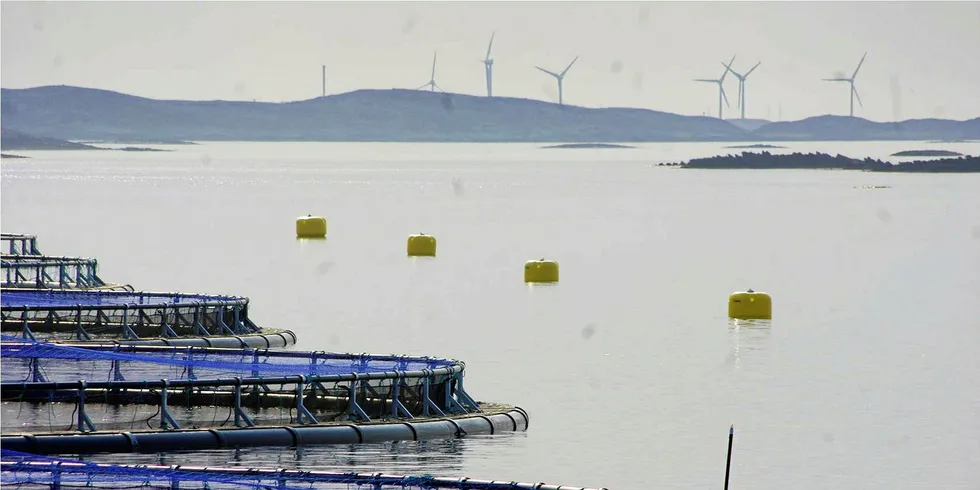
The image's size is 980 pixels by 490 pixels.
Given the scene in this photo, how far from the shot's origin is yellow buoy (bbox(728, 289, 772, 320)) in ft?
242

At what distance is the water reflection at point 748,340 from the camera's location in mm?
61153

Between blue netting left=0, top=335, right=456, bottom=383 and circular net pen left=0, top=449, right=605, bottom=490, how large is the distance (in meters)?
11.4

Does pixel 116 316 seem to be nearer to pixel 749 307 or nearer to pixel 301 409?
pixel 301 409

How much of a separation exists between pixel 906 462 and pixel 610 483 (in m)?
7.11

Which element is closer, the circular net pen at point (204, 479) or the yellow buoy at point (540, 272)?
the circular net pen at point (204, 479)

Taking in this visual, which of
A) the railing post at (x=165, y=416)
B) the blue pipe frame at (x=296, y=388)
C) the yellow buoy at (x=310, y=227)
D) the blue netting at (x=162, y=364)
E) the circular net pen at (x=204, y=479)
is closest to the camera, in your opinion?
the circular net pen at (x=204, y=479)

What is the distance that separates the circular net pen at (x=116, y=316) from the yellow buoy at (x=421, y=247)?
176ft

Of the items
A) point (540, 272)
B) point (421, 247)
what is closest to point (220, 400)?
point (540, 272)

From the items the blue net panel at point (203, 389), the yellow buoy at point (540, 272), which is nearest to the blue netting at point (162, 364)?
the blue net panel at point (203, 389)

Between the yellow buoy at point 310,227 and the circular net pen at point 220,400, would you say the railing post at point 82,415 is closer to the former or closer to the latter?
the circular net pen at point 220,400

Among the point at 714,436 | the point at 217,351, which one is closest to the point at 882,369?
the point at 714,436

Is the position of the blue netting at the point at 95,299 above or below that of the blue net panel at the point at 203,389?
A: above

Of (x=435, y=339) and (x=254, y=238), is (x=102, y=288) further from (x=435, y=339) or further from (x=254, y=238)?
(x=254, y=238)

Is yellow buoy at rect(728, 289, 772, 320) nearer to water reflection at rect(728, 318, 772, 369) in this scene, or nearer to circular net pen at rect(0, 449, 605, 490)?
water reflection at rect(728, 318, 772, 369)
